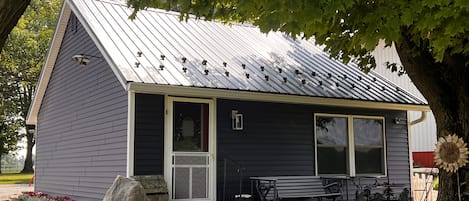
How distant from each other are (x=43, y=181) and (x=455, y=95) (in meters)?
10.6

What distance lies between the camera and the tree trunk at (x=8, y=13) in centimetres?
286

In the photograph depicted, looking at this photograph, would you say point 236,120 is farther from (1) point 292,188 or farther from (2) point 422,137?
(2) point 422,137

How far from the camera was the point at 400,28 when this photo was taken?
6.12 m

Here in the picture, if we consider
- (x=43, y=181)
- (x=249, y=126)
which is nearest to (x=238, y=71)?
(x=249, y=126)


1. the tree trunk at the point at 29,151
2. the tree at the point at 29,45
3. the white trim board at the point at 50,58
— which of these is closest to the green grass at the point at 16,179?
the tree at the point at 29,45

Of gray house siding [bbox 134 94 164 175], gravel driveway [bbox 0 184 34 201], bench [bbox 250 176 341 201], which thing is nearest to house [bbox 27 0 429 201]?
gray house siding [bbox 134 94 164 175]

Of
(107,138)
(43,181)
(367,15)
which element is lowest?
(43,181)

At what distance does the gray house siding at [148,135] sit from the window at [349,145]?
3.65m

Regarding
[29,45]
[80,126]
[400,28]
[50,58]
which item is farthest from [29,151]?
[400,28]

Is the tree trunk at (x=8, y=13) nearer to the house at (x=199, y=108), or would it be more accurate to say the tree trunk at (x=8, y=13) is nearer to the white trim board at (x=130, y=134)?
the house at (x=199, y=108)

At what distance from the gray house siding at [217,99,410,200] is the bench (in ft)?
1.21

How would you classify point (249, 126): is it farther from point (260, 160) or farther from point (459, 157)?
point (459, 157)

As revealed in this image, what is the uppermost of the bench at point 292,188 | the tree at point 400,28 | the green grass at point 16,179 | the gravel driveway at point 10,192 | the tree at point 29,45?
the tree at point 29,45

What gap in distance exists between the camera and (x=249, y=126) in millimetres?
10250
